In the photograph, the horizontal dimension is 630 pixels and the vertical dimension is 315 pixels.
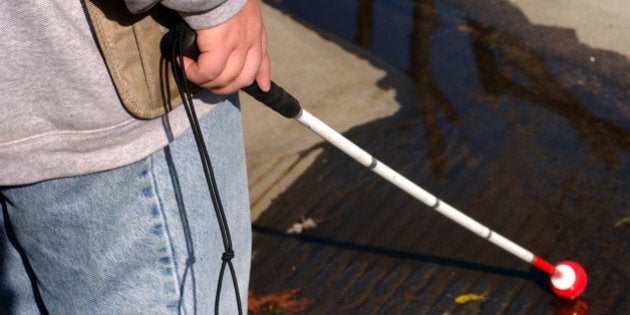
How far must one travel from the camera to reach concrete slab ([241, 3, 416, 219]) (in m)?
3.11

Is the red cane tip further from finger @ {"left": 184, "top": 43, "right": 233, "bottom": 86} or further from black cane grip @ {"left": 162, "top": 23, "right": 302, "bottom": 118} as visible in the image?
finger @ {"left": 184, "top": 43, "right": 233, "bottom": 86}

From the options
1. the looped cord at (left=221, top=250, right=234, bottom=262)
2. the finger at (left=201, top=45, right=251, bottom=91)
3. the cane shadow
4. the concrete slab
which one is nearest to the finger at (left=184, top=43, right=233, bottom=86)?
the finger at (left=201, top=45, right=251, bottom=91)

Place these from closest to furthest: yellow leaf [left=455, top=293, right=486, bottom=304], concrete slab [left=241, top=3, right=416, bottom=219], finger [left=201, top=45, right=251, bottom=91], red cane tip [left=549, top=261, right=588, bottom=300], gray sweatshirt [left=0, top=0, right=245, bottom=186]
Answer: gray sweatshirt [left=0, top=0, right=245, bottom=186]
finger [left=201, top=45, right=251, bottom=91]
red cane tip [left=549, top=261, right=588, bottom=300]
yellow leaf [left=455, top=293, right=486, bottom=304]
concrete slab [left=241, top=3, right=416, bottom=219]

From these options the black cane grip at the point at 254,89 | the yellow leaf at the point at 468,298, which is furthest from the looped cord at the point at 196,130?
the yellow leaf at the point at 468,298

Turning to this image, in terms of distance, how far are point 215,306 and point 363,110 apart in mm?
1938

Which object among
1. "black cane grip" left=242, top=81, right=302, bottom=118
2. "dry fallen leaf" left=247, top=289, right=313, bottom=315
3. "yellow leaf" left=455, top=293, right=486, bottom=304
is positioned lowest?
"dry fallen leaf" left=247, top=289, right=313, bottom=315

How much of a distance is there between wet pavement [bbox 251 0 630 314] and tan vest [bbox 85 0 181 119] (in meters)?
1.37

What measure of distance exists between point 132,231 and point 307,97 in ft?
7.06

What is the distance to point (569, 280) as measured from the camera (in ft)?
7.80

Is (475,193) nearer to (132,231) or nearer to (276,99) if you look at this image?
(276,99)

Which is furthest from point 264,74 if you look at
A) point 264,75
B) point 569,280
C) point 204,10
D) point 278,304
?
point 569,280

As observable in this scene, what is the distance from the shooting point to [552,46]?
369cm

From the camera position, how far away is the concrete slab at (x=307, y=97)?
3107mm

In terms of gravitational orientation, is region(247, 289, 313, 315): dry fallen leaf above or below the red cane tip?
below
